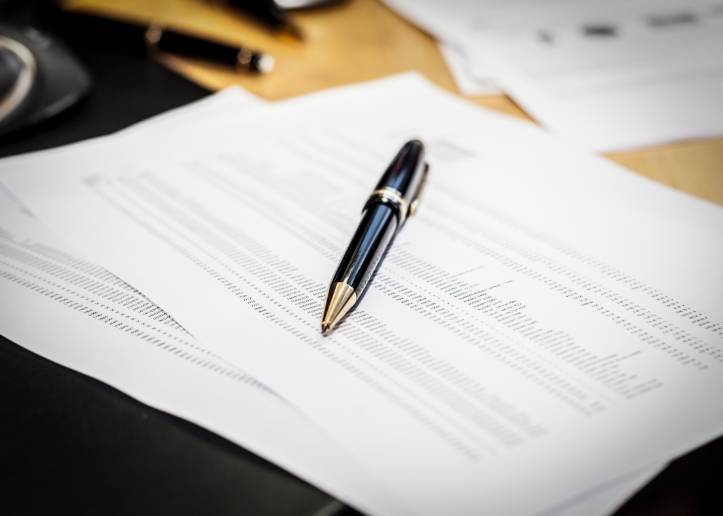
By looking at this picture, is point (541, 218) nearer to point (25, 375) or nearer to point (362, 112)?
point (362, 112)

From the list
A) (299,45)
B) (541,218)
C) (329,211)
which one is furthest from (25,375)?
(299,45)

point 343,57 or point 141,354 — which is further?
point 343,57

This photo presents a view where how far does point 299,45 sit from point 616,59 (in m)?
0.32

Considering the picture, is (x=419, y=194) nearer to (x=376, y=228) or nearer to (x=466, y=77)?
(x=376, y=228)

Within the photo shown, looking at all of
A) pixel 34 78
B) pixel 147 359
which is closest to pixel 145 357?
pixel 147 359

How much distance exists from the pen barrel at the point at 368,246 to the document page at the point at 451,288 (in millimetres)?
14

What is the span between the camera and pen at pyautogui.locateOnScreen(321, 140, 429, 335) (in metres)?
0.36

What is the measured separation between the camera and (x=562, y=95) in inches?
24.6

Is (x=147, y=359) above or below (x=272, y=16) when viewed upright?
below

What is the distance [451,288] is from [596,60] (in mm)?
400

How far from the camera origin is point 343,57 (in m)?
0.70

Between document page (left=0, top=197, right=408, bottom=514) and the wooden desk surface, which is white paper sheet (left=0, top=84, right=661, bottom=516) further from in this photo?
the wooden desk surface

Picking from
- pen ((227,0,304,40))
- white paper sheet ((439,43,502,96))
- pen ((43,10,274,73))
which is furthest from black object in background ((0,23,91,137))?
white paper sheet ((439,43,502,96))

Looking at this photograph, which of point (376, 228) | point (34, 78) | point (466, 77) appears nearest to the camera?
point (376, 228)
